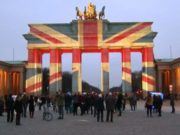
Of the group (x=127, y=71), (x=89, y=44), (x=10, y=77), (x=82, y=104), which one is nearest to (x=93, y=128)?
(x=82, y=104)

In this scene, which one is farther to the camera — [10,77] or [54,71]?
[10,77]

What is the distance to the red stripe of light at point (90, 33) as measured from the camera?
57.9 m

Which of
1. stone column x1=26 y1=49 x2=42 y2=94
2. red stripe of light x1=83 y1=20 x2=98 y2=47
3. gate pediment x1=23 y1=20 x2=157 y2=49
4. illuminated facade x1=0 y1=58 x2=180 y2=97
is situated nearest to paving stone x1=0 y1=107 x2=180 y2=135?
red stripe of light x1=83 y1=20 x2=98 y2=47

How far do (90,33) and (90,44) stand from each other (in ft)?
6.99

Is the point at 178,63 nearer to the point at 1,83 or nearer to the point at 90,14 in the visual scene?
the point at 90,14

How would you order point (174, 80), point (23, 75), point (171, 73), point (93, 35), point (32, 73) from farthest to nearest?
point (171, 73) < point (23, 75) < point (174, 80) < point (32, 73) < point (93, 35)

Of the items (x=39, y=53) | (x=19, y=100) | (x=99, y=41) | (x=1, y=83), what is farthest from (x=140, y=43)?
(x=19, y=100)

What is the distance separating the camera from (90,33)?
58.2 meters

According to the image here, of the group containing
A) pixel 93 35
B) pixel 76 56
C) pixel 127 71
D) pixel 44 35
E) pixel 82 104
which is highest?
pixel 44 35

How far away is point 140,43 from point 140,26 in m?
3.32

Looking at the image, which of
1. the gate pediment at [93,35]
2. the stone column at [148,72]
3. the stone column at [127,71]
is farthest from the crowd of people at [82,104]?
the gate pediment at [93,35]

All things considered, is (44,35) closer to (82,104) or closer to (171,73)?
(171,73)

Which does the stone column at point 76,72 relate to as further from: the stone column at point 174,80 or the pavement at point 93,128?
the pavement at point 93,128

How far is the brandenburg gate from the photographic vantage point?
5794 cm
